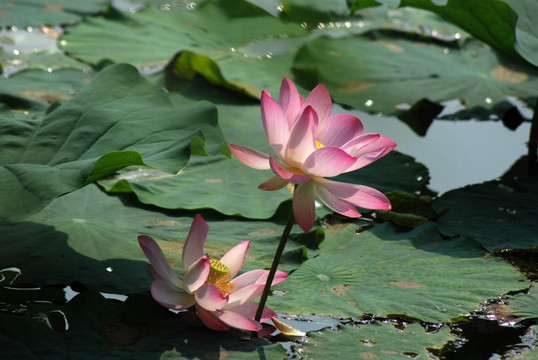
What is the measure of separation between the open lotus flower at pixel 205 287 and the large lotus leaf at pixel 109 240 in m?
0.15

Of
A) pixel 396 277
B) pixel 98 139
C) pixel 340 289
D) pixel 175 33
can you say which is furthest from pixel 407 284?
pixel 175 33

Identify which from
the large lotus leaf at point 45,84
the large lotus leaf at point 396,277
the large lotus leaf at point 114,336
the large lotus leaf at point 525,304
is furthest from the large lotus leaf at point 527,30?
the large lotus leaf at point 45,84

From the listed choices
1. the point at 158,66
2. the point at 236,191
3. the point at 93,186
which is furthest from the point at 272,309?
the point at 158,66

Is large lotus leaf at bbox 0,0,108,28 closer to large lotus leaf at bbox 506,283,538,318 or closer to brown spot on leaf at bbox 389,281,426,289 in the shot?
brown spot on leaf at bbox 389,281,426,289

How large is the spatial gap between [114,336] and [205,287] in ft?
0.63

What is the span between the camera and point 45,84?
8.02 feet

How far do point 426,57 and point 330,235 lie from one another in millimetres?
1466

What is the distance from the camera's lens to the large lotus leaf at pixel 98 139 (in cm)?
126

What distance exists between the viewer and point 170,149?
4.55 ft

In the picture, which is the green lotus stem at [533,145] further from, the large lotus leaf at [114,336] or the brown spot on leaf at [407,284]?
the large lotus leaf at [114,336]

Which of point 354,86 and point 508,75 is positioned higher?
point 508,75

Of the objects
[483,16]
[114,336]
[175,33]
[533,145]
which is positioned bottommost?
[175,33]

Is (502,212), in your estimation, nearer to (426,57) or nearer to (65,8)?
(426,57)

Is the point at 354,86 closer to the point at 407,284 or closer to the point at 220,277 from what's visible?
the point at 407,284
